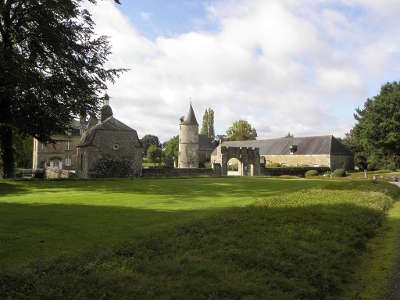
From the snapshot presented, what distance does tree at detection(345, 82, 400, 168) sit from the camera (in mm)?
54500

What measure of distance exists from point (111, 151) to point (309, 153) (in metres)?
38.3

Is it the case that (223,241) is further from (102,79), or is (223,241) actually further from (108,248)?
(102,79)

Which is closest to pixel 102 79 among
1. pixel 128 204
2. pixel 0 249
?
pixel 128 204

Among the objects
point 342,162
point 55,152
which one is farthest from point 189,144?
point 342,162

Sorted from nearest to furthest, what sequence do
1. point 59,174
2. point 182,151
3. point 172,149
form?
point 59,174 < point 182,151 < point 172,149

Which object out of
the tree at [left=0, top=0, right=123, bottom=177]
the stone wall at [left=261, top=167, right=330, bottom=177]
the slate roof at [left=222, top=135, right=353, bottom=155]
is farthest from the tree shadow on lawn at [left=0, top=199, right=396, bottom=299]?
the slate roof at [left=222, top=135, right=353, bottom=155]

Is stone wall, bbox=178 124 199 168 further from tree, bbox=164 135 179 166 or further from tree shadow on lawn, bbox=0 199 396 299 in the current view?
tree shadow on lawn, bbox=0 199 396 299

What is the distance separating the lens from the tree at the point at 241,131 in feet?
308

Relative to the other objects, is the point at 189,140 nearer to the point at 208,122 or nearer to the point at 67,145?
the point at 67,145

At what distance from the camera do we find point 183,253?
659 cm

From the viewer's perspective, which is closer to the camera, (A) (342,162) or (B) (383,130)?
(B) (383,130)

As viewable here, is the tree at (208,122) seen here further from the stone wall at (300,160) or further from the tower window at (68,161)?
the tower window at (68,161)

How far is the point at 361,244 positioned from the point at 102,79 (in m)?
20.3

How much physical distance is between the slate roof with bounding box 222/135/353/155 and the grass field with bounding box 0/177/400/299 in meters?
51.6
